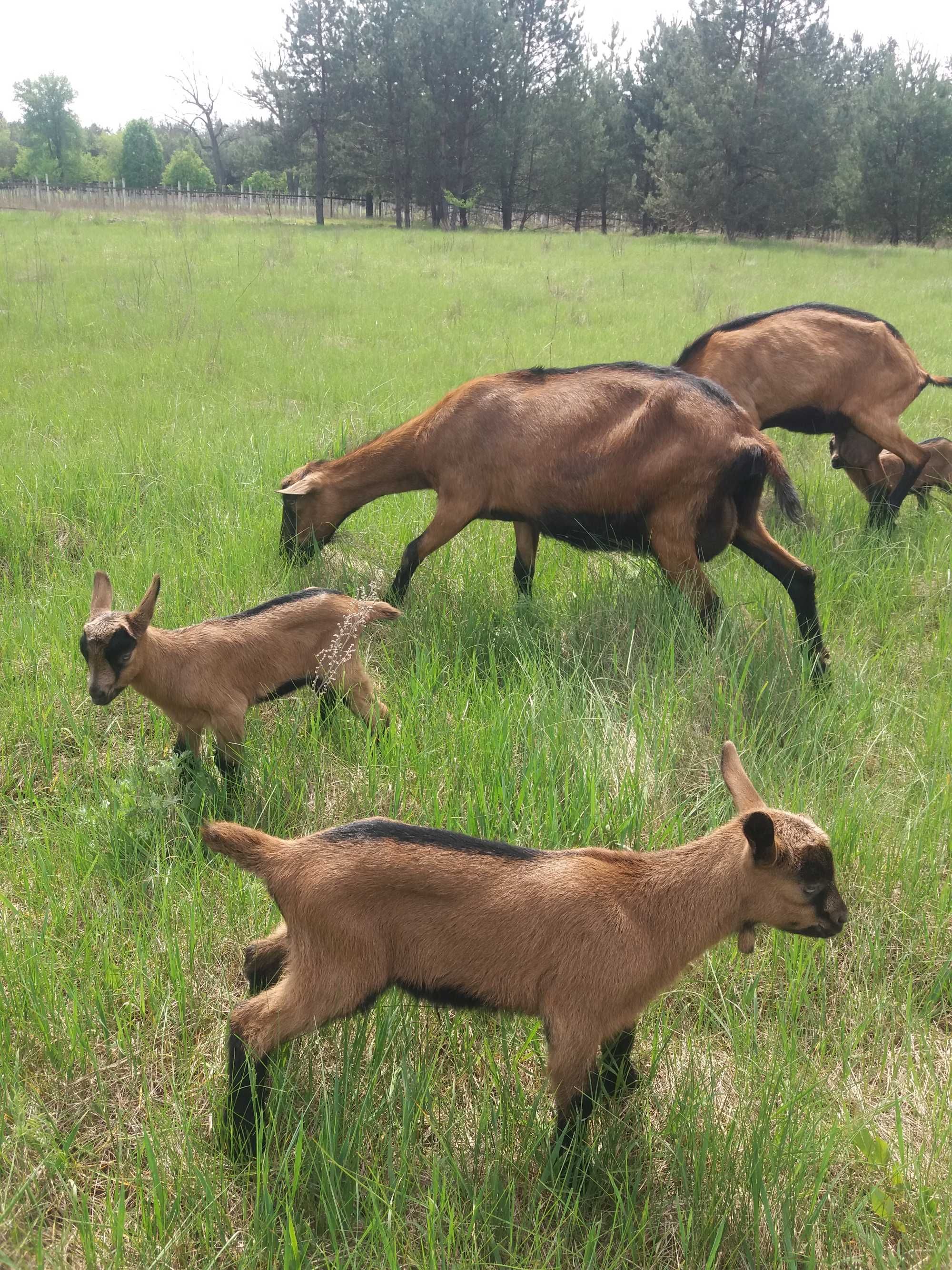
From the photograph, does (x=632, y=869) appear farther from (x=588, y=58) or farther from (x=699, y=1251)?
(x=588, y=58)

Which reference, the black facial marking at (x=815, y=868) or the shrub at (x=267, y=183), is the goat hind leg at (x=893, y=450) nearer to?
the black facial marking at (x=815, y=868)

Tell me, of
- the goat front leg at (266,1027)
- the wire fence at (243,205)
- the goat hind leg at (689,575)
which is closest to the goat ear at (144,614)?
the goat front leg at (266,1027)

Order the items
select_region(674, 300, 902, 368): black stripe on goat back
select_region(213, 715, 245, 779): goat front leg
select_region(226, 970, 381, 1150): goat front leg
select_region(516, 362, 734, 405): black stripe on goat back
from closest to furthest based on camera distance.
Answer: select_region(226, 970, 381, 1150): goat front leg < select_region(213, 715, 245, 779): goat front leg < select_region(516, 362, 734, 405): black stripe on goat back < select_region(674, 300, 902, 368): black stripe on goat back

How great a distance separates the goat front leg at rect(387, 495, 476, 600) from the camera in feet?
18.1

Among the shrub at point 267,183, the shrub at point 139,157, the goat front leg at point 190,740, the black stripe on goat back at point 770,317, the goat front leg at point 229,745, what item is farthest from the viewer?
the shrub at point 139,157

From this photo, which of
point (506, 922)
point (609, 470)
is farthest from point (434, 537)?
point (506, 922)

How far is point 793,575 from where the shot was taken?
514 cm

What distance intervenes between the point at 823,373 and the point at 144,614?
5.34 metres

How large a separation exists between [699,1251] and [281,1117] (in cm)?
105

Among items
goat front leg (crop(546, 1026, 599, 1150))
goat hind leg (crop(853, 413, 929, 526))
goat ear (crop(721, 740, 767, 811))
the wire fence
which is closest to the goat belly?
goat hind leg (crop(853, 413, 929, 526))

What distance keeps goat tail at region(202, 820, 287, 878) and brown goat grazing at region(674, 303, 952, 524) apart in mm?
5424

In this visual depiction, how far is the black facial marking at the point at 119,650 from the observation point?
3637 mm

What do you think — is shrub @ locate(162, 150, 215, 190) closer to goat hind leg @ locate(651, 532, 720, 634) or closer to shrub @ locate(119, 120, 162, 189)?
shrub @ locate(119, 120, 162, 189)

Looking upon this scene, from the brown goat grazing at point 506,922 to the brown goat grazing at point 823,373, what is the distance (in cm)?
519
